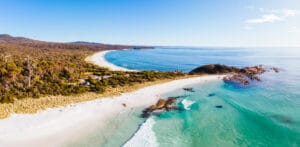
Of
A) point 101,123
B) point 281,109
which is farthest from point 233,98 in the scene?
point 101,123

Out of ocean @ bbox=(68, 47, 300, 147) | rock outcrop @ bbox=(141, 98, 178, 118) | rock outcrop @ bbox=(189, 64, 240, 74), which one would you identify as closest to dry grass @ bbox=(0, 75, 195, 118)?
rock outcrop @ bbox=(141, 98, 178, 118)

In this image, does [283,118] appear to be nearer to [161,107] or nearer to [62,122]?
[161,107]

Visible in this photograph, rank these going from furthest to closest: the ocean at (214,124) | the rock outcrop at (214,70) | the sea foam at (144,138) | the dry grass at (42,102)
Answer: the rock outcrop at (214,70) < the dry grass at (42,102) < the ocean at (214,124) < the sea foam at (144,138)

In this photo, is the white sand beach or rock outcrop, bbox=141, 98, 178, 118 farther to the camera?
rock outcrop, bbox=141, 98, 178, 118

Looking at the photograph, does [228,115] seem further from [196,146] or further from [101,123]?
[101,123]

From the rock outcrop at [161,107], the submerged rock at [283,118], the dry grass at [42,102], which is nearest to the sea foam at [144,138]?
the rock outcrop at [161,107]

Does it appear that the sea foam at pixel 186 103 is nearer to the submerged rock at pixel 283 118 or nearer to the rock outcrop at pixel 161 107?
the rock outcrop at pixel 161 107

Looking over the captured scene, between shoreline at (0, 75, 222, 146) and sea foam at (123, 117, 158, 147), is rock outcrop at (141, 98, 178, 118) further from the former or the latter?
sea foam at (123, 117, 158, 147)
